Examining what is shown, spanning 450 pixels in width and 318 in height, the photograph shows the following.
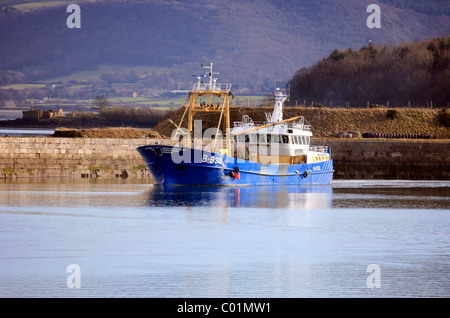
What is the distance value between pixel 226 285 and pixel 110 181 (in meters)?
35.5

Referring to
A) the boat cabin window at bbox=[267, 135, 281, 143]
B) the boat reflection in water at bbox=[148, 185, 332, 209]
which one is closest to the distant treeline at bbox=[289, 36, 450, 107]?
the boat cabin window at bbox=[267, 135, 281, 143]

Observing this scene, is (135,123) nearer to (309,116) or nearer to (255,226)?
→ (309,116)

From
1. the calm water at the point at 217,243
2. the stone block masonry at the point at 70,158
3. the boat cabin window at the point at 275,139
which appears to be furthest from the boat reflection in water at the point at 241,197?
the stone block masonry at the point at 70,158

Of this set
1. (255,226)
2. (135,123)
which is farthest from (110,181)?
(135,123)

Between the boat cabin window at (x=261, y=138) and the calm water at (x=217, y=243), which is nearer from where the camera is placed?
the calm water at (x=217, y=243)

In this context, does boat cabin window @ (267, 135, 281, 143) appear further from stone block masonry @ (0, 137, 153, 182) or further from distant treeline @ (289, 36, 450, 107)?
distant treeline @ (289, 36, 450, 107)

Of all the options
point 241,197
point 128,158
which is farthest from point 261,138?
point 128,158

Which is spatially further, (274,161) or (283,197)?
(274,161)

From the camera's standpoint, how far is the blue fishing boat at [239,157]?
46.2m

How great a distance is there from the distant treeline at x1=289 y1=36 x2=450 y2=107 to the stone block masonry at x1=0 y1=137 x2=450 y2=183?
4223 cm

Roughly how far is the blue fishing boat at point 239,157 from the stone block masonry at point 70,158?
6.41m

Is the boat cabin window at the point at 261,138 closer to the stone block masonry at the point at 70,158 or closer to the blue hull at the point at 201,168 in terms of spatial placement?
the blue hull at the point at 201,168
